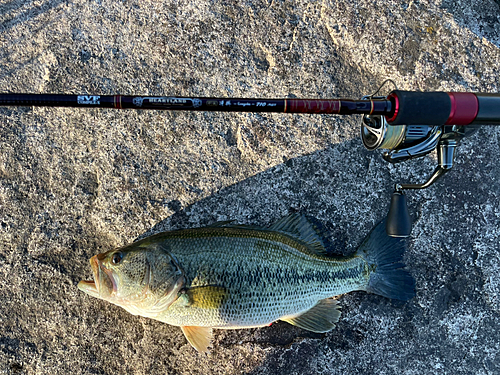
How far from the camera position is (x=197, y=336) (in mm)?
2137

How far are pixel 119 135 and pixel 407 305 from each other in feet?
7.51

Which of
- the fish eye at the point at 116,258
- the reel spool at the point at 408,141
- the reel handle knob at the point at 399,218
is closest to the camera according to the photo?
the reel spool at the point at 408,141

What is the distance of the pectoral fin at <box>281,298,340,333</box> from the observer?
221 centimetres

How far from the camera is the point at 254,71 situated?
240cm

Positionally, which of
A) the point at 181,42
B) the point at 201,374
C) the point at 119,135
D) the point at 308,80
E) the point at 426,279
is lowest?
the point at 201,374

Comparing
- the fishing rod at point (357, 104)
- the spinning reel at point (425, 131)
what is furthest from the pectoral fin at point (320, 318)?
the fishing rod at point (357, 104)

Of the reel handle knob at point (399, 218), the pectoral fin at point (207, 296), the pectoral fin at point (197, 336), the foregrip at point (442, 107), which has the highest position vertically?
the foregrip at point (442, 107)

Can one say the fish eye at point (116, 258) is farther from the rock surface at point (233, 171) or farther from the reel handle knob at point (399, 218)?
the reel handle knob at point (399, 218)

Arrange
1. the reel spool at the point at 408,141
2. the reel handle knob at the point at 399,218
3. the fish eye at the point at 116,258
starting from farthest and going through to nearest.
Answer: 1. the reel handle knob at the point at 399,218
2. the fish eye at the point at 116,258
3. the reel spool at the point at 408,141

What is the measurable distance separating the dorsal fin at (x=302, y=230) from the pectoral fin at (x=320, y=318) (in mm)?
339

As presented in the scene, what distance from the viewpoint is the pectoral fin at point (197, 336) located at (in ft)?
6.97

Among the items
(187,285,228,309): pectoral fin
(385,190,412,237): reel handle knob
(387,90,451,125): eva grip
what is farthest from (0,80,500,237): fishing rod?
(187,285,228,309): pectoral fin

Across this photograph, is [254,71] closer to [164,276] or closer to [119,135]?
[119,135]

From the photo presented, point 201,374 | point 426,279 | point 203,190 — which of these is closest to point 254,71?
point 203,190
